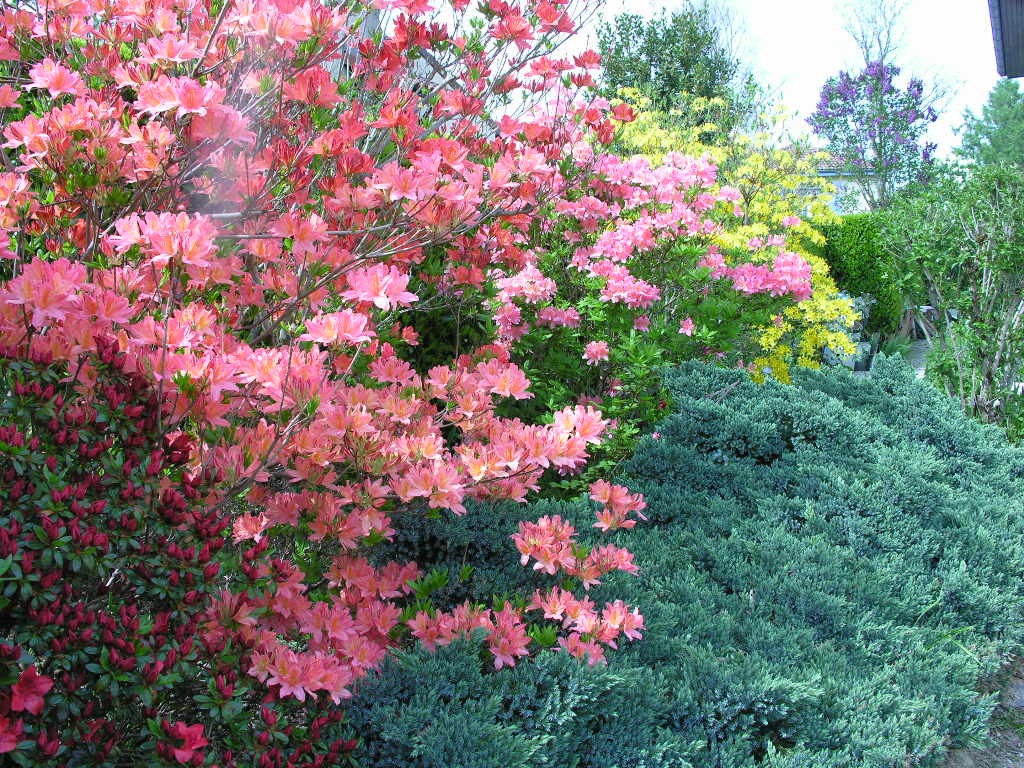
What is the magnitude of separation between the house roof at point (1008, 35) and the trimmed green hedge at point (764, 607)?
3726 mm

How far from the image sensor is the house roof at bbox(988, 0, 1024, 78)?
602 centimetres

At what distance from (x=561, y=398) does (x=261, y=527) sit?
7.75 ft

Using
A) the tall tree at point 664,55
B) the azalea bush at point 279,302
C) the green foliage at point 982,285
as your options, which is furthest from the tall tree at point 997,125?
the azalea bush at point 279,302

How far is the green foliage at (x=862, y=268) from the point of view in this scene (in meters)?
10.9

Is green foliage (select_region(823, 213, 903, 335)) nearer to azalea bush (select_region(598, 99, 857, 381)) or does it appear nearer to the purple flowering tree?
azalea bush (select_region(598, 99, 857, 381))

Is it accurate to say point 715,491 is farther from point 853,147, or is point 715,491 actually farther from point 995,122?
point 995,122

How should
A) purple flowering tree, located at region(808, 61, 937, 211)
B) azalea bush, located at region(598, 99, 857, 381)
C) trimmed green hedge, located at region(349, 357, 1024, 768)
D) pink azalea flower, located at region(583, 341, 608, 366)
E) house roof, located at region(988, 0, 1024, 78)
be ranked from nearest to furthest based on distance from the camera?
trimmed green hedge, located at region(349, 357, 1024, 768), pink azalea flower, located at region(583, 341, 608, 366), azalea bush, located at region(598, 99, 857, 381), house roof, located at region(988, 0, 1024, 78), purple flowering tree, located at region(808, 61, 937, 211)

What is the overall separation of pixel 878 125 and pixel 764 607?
2514cm

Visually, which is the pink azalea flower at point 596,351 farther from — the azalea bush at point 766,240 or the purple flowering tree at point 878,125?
the purple flowering tree at point 878,125

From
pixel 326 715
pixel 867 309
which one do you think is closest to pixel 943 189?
pixel 867 309

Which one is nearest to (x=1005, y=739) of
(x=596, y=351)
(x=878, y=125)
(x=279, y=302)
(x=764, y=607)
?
(x=764, y=607)

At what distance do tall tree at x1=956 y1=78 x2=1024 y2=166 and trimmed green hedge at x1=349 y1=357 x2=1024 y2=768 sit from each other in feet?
144

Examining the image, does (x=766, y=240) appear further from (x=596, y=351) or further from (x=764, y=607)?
(x=764, y=607)

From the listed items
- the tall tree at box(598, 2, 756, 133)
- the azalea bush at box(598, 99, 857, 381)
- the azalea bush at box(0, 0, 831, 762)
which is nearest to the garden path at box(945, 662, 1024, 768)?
the azalea bush at box(0, 0, 831, 762)
